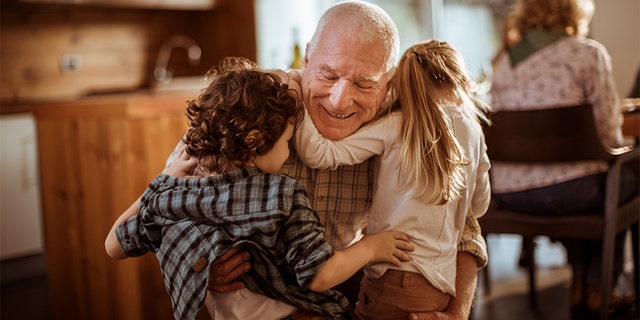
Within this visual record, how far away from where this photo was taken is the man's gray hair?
143cm

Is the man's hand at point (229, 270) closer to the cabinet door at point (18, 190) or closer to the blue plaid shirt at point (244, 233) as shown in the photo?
the blue plaid shirt at point (244, 233)

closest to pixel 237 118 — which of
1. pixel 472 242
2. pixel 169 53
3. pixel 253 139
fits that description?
pixel 253 139

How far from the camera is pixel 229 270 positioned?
133cm

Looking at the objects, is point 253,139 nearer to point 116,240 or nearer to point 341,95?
point 341,95

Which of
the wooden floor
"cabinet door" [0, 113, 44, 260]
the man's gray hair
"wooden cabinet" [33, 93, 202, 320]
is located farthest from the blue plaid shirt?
"cabinet door" [0, 113, 44, 260]

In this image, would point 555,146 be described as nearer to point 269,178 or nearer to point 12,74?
point 269,178

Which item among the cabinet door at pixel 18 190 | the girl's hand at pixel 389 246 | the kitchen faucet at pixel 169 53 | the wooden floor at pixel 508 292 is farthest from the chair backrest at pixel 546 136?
the kitchen faucet at pixel 169 53

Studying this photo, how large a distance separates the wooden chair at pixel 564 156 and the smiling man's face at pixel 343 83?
47.2 inches

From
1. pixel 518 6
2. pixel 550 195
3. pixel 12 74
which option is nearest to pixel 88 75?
pixel 12 74

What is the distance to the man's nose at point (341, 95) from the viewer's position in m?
1.44

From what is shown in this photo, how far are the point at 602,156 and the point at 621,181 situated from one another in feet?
0.80

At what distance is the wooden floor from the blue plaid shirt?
1.53 m

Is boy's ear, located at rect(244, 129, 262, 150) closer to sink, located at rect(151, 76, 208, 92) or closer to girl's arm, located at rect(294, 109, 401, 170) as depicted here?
girl's arm, located at rect(294, 109, 401, 170)

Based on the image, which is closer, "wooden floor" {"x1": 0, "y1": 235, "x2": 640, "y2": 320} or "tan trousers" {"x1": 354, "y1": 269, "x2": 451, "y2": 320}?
"tan trousers" {"x1": 354, "y1": 269, "x2": 451, "y2": 320}
